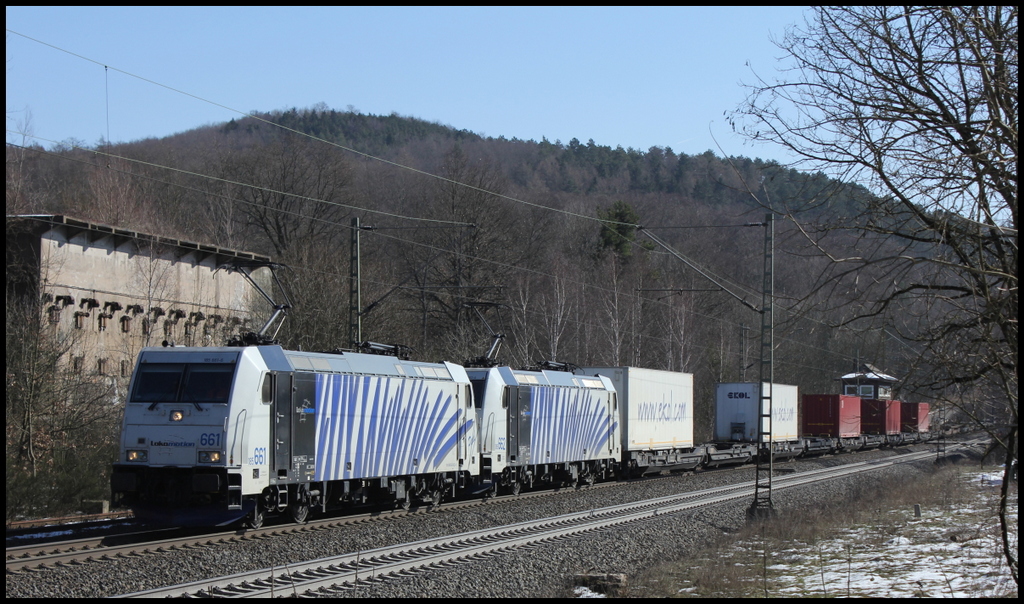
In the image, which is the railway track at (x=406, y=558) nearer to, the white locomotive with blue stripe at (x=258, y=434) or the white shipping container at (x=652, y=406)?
the white locomotive with blue stripe at (x=258, y=434)

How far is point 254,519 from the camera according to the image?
625 inches

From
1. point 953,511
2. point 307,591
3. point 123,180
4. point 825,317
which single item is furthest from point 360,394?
point 123,180

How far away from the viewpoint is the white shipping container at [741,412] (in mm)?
38906

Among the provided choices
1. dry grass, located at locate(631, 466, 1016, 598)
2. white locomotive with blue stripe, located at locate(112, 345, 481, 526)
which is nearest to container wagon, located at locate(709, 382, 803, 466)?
dry grass, located at locate(631, 466, 1016, 598)

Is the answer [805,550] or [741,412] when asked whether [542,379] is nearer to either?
[805,550]

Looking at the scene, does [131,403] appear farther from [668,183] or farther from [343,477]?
[668,183]

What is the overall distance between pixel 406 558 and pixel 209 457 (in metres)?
3.78

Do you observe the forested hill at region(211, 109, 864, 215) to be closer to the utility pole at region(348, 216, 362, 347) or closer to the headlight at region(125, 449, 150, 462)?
the utility pole at region(348, 216, 362, 347)

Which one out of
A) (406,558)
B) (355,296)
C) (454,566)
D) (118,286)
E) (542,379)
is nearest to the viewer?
(454,566)

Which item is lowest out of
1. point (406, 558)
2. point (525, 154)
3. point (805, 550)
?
point (805, 550)

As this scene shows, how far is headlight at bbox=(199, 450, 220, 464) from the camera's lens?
14.9 m

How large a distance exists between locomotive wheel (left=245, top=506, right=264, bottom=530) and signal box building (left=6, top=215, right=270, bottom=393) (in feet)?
50.9

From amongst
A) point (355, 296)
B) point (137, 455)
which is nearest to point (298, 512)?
point (137, 455)

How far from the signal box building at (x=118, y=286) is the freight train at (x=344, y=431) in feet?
42.2
